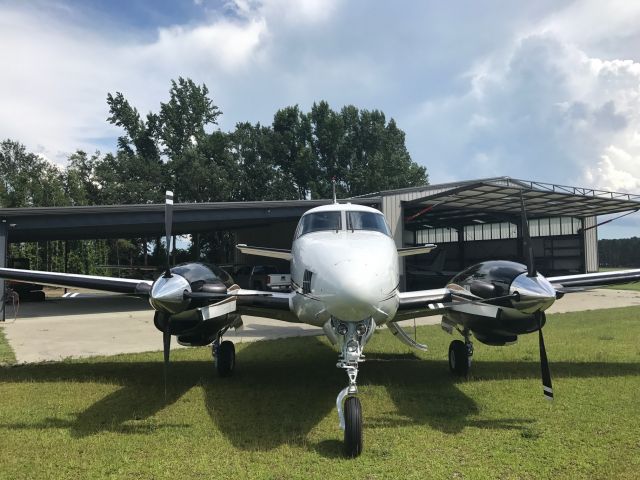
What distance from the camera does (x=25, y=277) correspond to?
772cm

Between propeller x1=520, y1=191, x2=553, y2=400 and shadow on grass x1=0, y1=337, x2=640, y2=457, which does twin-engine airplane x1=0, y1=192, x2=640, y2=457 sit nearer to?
propeller x1=520, y1=191, x2=553, y2=400

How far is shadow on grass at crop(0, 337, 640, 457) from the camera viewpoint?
559cm

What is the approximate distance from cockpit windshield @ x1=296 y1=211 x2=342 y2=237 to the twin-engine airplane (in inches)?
0.7

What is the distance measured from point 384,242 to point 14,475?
473 centimetres

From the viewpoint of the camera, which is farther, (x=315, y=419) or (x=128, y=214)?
(x=128, y=214)

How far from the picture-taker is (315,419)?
5.84 metres

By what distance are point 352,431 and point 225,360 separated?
3.94m

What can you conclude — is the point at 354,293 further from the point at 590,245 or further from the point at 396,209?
the point at 590,245

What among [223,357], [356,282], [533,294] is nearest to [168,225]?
[223,357]

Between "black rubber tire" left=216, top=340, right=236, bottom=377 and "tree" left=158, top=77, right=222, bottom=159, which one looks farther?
"tree" left=158, top=77, right=222, bottom=159

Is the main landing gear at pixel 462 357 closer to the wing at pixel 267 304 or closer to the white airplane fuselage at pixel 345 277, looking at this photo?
the white airplane fuselage at pixel 345 277

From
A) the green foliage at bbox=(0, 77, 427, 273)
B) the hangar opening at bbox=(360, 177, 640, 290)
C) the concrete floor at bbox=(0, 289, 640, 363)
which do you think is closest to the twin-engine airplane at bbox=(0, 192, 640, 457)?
the concrete floor at bbox=(0, 289, 640, 363)

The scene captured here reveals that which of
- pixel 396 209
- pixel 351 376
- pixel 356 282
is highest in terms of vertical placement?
pixel 396 209

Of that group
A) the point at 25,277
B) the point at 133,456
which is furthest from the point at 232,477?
the point at 25,277
